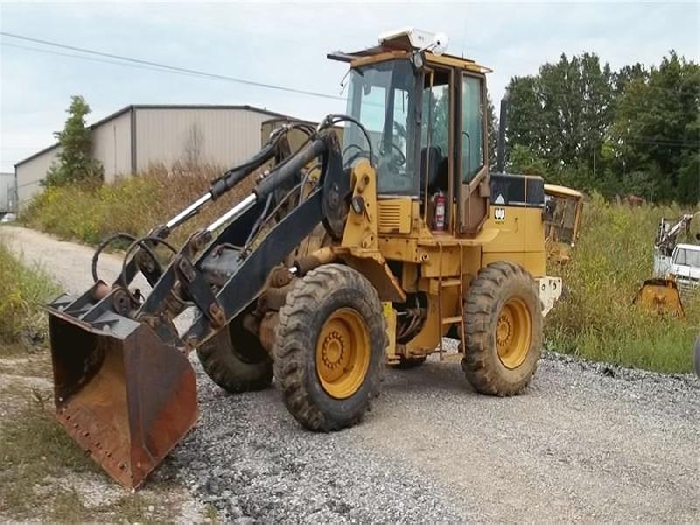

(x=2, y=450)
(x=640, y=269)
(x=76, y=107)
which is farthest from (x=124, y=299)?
(x=76, y=107)

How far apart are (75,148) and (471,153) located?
109ft

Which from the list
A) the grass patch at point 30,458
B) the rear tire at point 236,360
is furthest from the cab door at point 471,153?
the grass patch at point 30,458

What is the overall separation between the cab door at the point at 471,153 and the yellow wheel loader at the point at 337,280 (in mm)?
17

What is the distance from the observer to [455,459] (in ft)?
17.7

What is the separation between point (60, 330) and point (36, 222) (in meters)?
25.2

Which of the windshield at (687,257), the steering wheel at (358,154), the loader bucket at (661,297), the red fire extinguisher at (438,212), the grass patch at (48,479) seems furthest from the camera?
the windshield at (687,257)

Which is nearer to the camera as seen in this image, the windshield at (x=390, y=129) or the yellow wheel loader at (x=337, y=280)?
the yellow wheel loader at (x=337, y=280)

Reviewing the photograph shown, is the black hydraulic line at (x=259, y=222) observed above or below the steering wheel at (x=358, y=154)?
below

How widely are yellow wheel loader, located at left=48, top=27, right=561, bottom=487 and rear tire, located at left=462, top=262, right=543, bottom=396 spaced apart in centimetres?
1

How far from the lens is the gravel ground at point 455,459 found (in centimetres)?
467

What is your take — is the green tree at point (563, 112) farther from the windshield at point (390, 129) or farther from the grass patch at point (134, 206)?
the windshield at point (390, 129)

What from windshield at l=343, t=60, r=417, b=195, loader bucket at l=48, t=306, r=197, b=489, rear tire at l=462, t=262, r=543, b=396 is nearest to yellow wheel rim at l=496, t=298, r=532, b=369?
rear tire at l=462, t=262, r=543, b=396

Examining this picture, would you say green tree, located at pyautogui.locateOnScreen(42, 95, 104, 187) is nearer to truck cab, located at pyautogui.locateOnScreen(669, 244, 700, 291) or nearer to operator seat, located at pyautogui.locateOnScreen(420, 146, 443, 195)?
truck cab, located at pyautogui.locateOnScreen(669, 244, 700, 291)

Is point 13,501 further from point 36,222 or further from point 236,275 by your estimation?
point 36,222
